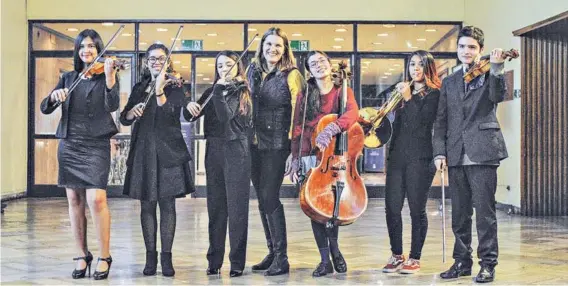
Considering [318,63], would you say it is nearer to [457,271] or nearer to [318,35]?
[457,271]

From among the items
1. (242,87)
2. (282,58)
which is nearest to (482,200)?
(282,58)

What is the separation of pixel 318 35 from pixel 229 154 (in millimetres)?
7859

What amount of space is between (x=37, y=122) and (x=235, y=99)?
8.46m

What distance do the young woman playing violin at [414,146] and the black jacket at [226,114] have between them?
964mm

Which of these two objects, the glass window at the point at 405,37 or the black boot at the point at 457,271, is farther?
the glass window at the point at 405,37

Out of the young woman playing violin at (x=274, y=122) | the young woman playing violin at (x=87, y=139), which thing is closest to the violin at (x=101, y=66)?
the young woman playing violin at (x=87, y=139)

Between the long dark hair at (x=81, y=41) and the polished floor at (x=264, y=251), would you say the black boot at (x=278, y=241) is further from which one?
the long dark hair at (x=81, y=41)

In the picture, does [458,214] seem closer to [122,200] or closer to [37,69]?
[122,200]

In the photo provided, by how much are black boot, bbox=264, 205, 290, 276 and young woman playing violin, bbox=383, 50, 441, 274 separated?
0.70m

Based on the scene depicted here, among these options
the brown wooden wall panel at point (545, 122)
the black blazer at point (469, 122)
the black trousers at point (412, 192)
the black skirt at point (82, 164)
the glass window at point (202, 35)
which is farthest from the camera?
the glass window at point (202, 35)

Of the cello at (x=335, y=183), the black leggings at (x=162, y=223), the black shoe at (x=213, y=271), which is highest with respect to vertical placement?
the cello at (x=335, y=183)

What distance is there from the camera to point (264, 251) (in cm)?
660

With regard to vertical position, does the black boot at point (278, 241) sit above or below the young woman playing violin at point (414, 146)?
below

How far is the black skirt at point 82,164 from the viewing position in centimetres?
511
